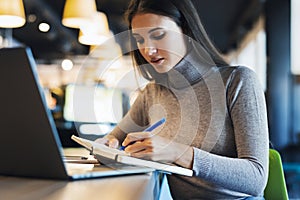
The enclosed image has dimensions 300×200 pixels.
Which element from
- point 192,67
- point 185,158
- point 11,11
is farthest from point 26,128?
point 11,11

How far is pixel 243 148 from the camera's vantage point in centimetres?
110

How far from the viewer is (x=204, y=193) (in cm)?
116

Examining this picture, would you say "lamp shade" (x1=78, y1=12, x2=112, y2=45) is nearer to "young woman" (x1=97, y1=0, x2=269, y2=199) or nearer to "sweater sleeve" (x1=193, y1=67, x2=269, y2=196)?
"young woman" (x1=97, y1=0, x2=269, y2=199)

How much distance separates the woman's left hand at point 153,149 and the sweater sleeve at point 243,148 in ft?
0.15

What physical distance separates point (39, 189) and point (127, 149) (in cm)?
21

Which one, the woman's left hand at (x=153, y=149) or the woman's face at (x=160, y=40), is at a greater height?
the woman's face at (x=160, y=40)

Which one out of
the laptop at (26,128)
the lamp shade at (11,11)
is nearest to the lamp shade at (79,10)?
the lamp shade at (11,11)

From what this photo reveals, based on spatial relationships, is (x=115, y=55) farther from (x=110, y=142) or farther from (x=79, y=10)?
(x=110, y=142)

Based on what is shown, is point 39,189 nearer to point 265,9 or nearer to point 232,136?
point 232,136

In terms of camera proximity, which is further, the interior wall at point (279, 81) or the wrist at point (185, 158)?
the interior wall at point (279, 81)

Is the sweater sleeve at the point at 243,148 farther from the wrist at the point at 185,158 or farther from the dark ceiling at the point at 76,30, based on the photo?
the dark ceiling at the point at 76,30

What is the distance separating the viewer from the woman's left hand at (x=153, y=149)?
90 cm

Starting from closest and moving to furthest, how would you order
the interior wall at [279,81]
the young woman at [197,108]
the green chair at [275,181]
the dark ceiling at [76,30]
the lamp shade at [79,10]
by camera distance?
the young woman at [197,108]
the green chair at [275,181]
the lamp shade at [79,10]
the interior wall at [279,81]
the dark ceiling at [76,30]

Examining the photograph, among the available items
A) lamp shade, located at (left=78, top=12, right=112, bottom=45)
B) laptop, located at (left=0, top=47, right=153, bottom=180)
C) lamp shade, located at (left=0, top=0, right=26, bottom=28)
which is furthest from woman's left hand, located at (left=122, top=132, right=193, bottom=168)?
lamp shade, located at (left=78, top=12, right=112, bottom=45)
